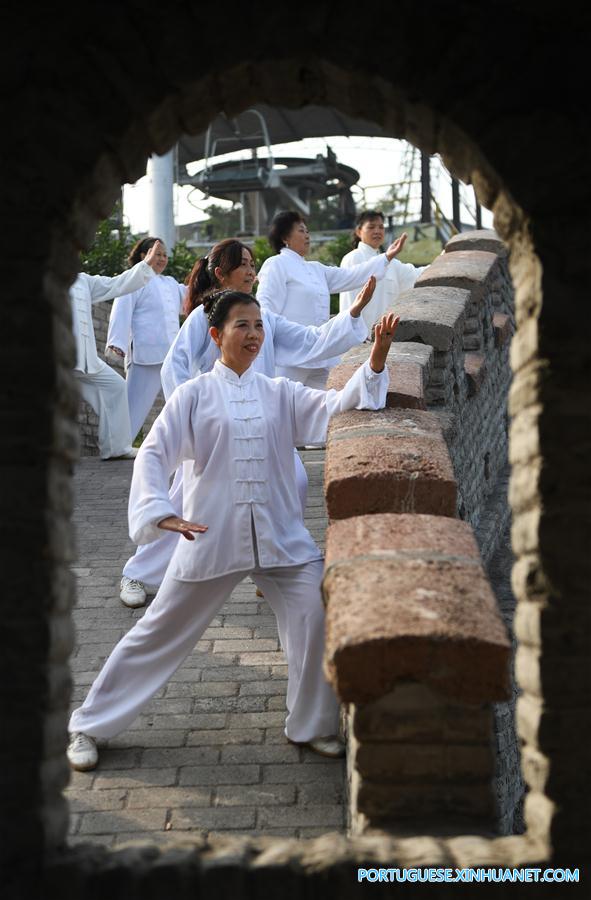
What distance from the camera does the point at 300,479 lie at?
5.59 meters

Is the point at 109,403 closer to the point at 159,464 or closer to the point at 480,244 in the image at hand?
the point at 480,244

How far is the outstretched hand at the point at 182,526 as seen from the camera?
465 cm

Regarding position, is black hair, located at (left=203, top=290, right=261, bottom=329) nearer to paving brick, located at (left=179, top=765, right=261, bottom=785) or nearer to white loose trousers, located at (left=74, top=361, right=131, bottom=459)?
paving brick, located at (left=179, top=765, right=261, bottom=785)

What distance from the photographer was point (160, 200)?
21141 mm

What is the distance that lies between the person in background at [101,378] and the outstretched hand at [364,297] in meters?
3.65

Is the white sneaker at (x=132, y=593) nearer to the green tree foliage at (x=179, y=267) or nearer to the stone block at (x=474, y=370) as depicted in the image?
the stone block at (x=474, y=370)

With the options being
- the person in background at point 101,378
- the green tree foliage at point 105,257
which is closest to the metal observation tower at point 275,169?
the green tree foliage at point 105,257

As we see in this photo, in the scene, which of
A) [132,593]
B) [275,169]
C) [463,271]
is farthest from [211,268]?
[275,169]

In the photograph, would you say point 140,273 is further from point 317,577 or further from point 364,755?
point 364,755

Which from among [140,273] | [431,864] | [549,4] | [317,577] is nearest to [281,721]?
[317,577]

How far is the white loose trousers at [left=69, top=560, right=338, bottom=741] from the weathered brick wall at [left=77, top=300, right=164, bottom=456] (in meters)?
6.61

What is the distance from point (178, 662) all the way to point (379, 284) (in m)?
5.22

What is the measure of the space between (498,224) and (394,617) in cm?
124

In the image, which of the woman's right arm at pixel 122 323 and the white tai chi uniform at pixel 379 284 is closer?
the white tai chi uniform at pixel 379 284
